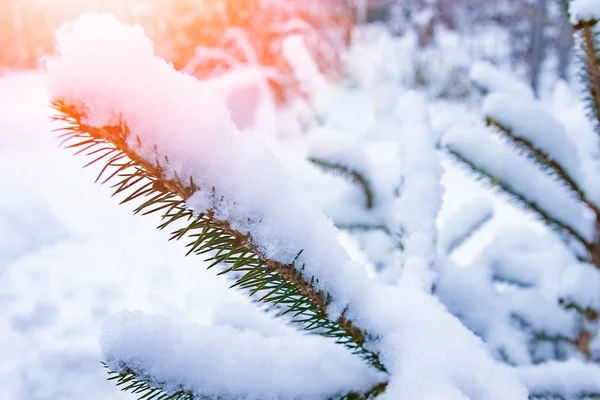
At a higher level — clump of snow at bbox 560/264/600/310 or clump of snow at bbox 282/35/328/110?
clump of snow at bbox 282/35/328/110

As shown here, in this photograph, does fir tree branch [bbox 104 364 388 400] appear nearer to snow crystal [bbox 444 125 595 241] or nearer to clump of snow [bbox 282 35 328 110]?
snow crystal [bbox 444 125 595 241]

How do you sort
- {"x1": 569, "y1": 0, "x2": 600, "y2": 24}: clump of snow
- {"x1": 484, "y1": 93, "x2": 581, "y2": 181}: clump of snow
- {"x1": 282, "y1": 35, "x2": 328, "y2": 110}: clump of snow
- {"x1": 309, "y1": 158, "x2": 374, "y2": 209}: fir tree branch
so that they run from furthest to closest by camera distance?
{"x1": 282, "y1": 35, "x2": 328, "y2": 110}: clump of snow < {"x1": 309, "y1": 158, "x2": 374, "y2": 209}: fir tree branch < {"x1": 484, "y1": 93, "x2": 581, "y2": 181}: clump of snow < {"x1": 569, "y1": 0, "x2": 600, "y2": 24}: clump of snow

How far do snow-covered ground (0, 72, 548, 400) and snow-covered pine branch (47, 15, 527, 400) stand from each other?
31 centimetres

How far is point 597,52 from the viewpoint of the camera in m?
0.74

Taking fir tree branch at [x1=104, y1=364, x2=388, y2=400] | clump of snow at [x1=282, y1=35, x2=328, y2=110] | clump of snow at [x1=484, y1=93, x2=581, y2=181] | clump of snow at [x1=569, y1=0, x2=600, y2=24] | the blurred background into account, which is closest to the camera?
fir tree branch at [x1=104, y1=364, x2=388, y2=400]

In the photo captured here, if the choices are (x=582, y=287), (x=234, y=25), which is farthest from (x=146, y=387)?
(x=234, y=25)

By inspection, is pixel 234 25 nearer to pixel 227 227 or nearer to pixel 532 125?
pixel 532 125

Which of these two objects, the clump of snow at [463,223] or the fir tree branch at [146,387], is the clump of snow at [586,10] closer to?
the clump of snow at [463,223]

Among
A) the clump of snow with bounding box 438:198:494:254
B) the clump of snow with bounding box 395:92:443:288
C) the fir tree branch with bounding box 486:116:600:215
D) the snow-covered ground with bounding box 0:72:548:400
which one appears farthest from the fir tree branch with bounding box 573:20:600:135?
the snow-covered ground with bounding box 0:72:548:400

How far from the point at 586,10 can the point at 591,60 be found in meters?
0.09

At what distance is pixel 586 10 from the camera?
26.8 inches

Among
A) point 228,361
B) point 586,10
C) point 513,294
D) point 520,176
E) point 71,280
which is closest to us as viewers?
point 228,361

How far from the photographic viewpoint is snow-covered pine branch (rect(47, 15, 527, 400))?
33 centimetres

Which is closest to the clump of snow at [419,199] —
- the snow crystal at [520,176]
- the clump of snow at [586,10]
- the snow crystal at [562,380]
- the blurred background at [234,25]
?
the snow crystal at [520,176]
